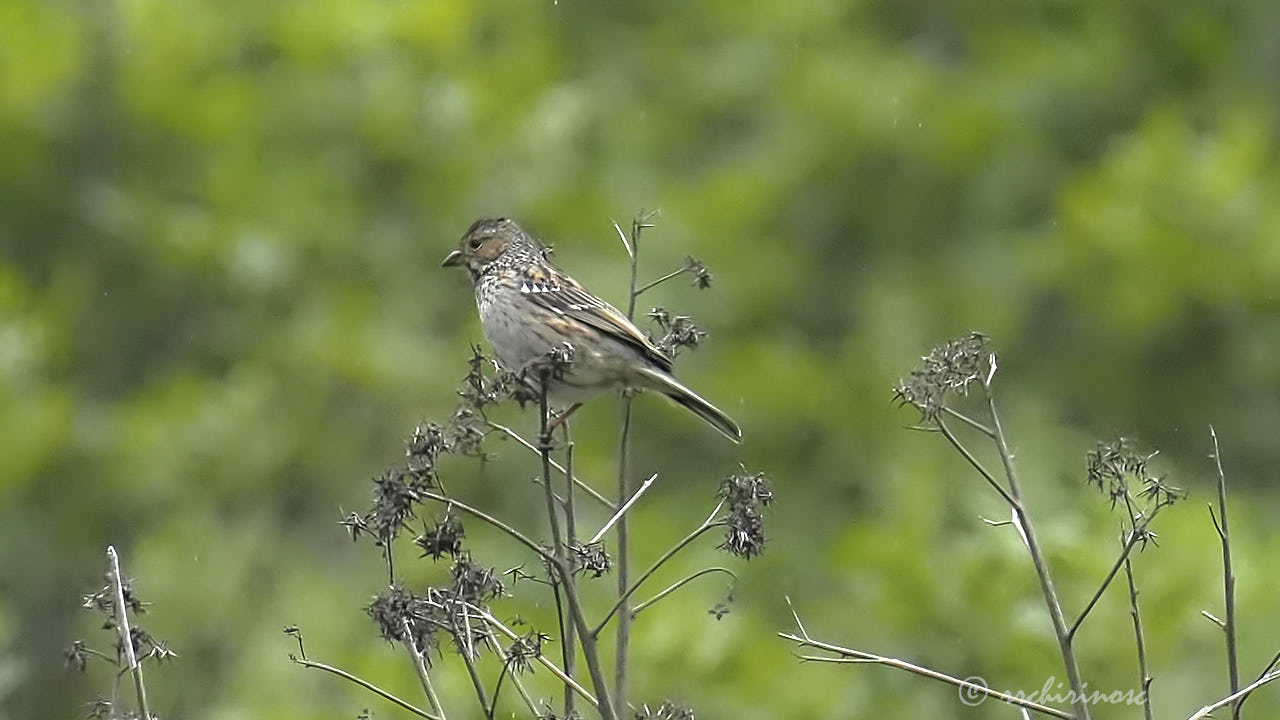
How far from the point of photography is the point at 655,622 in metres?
7.57

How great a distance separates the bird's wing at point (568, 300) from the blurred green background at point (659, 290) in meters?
1.92

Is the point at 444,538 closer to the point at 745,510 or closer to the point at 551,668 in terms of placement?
the point at 551,668

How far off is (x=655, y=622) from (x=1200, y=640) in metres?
2.15

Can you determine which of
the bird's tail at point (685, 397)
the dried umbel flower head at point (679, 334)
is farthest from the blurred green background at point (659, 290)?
the dried umbel flower head at point (679, 334)

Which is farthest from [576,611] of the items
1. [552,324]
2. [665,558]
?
[552,324]

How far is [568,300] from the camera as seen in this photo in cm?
529

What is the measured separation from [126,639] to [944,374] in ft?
4.05

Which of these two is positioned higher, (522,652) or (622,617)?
(622,617)

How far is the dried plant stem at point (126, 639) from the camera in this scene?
2443 millimetres

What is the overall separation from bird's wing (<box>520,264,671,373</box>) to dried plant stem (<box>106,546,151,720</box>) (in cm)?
241

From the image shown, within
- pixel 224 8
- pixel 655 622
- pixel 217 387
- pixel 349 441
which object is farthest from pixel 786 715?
pixel 224 8

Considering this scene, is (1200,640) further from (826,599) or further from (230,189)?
(230,189)

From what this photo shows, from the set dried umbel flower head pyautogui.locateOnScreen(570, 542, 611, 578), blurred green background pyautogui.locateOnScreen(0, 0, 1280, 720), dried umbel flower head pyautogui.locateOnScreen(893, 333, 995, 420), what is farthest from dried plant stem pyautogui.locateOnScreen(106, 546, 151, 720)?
blurred green background pyautogui.locateOnScreen(0, 0, 1280, 720)

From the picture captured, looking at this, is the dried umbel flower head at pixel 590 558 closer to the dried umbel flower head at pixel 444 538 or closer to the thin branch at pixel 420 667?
the dried umbel flower head at pixel 444 538
